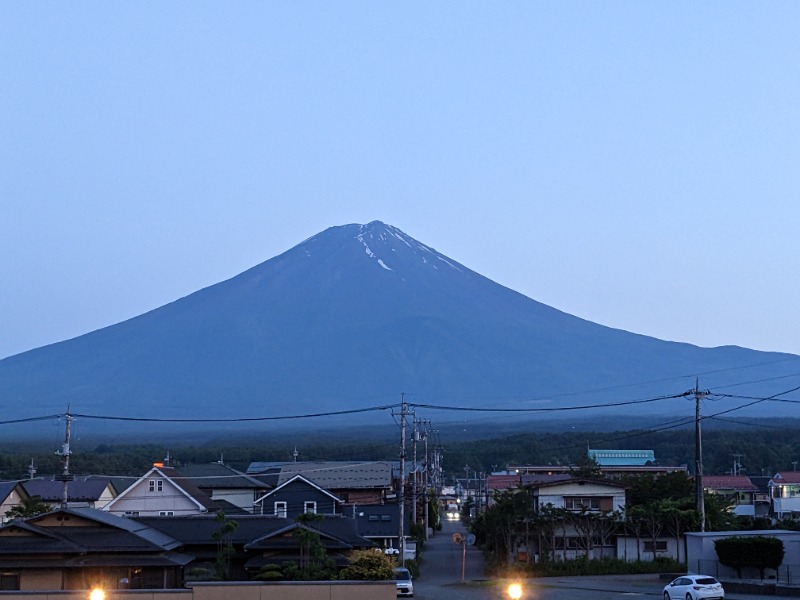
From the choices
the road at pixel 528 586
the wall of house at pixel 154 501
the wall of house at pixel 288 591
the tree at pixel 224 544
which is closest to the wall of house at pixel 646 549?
the road at pixel 528 586

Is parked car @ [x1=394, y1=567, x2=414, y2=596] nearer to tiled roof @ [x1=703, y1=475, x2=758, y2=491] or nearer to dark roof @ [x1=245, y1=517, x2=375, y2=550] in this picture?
dark roof @ [x1=245, y1=517, x2=375, y2=550]

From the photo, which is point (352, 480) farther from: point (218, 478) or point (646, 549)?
point (646, 549)

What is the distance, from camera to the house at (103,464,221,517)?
49.2m

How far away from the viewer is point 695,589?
28406 millimetres

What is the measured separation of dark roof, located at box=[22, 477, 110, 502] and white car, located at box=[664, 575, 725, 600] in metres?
32.3

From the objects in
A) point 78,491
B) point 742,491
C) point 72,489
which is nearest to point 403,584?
point 78,491

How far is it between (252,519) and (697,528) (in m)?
16.8

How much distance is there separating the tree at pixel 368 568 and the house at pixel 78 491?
2748 cm

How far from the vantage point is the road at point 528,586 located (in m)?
32.1

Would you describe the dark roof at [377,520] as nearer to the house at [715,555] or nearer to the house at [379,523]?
the house at [379,523]

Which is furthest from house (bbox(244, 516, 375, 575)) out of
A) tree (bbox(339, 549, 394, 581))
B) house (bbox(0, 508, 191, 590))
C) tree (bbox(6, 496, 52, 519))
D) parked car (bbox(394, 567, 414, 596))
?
tree (bbox(6, 496, 52, 519))

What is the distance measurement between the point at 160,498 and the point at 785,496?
3581cm

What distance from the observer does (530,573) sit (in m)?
40.0

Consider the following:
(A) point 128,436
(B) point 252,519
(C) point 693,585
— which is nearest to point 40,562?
(B) point 252,519
